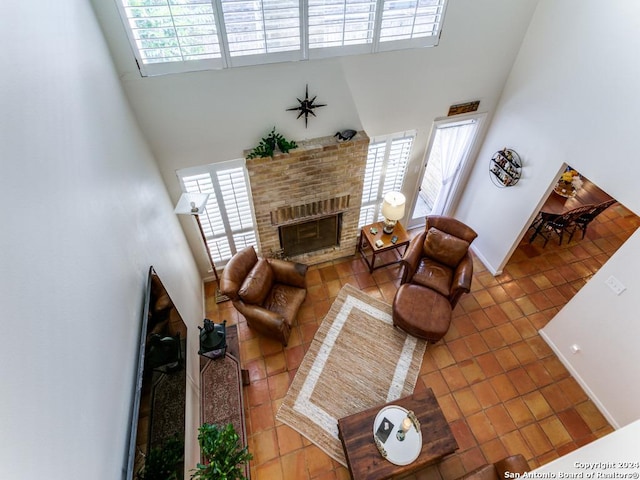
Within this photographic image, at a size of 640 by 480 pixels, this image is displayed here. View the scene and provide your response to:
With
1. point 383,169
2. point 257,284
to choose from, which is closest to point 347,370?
point 257,284

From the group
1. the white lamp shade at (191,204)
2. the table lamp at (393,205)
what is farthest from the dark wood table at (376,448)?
the white lamp shade at (191,204)

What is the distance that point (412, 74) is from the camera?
3.78 metres

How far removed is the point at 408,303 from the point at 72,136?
365 centimetres

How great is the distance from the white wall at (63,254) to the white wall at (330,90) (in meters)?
0.71

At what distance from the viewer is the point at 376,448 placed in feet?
10.4

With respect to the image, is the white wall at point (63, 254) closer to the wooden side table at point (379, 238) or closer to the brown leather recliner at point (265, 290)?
the brown leather recliner at point (265, 290)

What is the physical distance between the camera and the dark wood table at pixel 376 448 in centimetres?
308

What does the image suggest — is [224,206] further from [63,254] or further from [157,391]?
[63,254]

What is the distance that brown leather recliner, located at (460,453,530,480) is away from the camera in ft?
9.45

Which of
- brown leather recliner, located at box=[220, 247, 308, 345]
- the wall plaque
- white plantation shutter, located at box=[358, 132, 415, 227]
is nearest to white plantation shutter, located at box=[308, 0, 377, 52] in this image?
Result: white plantation shutter, located at box=[358, 132, 415, 227]

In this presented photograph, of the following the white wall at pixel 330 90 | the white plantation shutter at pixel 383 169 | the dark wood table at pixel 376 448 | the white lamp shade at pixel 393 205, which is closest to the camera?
the dark wood table at pixel 376 448

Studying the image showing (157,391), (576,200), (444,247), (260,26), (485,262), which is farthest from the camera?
(485,262)

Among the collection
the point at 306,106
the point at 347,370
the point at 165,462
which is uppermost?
the point at 306,106

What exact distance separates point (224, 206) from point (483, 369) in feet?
12.1
